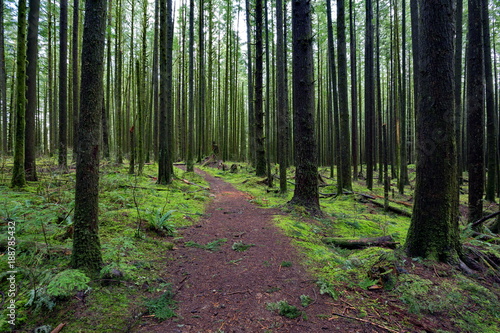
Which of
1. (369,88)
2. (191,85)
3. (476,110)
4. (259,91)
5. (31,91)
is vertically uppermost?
(191,85)

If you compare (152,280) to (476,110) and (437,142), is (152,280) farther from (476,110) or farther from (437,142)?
(476,110)

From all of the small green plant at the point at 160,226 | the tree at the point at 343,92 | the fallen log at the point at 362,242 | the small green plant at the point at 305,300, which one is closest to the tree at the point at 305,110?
the fallen log at the point at 362,242

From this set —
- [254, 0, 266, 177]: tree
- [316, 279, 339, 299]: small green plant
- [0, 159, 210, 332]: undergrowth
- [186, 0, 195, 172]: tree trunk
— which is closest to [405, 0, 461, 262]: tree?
[316, 279, 339, 299]: small green plant

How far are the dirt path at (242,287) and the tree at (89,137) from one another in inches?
41.0

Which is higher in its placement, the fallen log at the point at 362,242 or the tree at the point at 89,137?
the tree at the point at 89,137

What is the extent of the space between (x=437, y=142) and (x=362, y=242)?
6.51 feet

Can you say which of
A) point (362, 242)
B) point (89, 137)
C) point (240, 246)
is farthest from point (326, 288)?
point (89, 137)

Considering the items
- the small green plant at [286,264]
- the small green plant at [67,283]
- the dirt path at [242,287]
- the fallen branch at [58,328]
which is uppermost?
the small green plant at [67,283]

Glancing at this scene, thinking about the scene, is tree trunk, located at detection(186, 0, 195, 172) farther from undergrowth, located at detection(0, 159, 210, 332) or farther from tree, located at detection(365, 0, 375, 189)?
tree, located at detection(365, 0, 375, 189)

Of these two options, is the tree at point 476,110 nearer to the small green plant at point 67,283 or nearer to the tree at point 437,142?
the tree at point 437,142

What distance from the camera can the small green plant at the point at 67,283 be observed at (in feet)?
7.04

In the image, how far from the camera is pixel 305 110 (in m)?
6.00

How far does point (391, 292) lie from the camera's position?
266cm

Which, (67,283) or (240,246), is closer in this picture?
(67,283)
